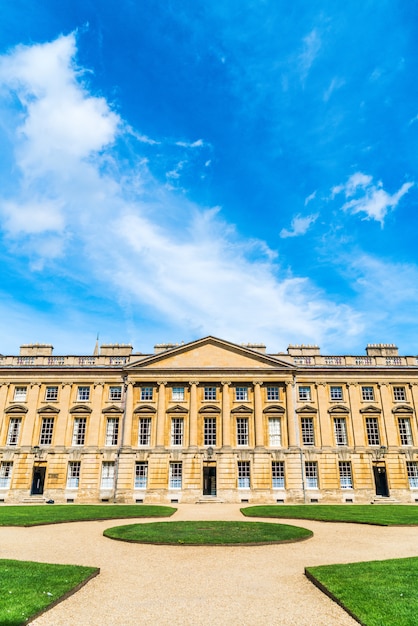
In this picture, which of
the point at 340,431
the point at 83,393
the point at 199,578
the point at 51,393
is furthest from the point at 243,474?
the point at 199,578

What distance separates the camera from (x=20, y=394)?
4334 cm

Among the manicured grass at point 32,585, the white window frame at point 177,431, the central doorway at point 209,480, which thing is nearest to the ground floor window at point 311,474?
the central doorway at point 209,480

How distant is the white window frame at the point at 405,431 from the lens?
41.7m

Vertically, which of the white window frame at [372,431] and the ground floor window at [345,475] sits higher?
the white window frame at [372,431]

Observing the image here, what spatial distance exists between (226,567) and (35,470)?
34.4 m

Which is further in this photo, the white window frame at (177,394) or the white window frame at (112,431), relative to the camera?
the white window frame at (177,394)

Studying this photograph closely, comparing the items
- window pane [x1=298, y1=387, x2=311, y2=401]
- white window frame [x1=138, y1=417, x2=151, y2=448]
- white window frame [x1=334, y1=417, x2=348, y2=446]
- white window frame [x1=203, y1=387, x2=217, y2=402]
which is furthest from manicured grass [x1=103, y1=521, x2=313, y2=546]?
window pane [x1=298, y1=387, x2=311, y2=401]

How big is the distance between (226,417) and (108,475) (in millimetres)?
12310

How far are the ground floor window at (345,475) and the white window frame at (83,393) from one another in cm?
2523

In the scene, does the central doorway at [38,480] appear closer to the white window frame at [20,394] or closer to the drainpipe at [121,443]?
the white window frame at [20,394]

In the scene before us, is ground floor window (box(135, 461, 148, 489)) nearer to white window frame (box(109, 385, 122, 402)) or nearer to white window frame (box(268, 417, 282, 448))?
white window frame (box(109, 385, 122, 402))

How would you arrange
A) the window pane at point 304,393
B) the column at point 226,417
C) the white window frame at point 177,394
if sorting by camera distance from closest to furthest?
the column at point 226,417 → the white window frame at point 177,394 → the window pane at point 304,393

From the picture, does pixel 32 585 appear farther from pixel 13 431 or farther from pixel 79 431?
pixel 13 431

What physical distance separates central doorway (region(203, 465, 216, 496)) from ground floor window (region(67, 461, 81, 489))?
11883mm
